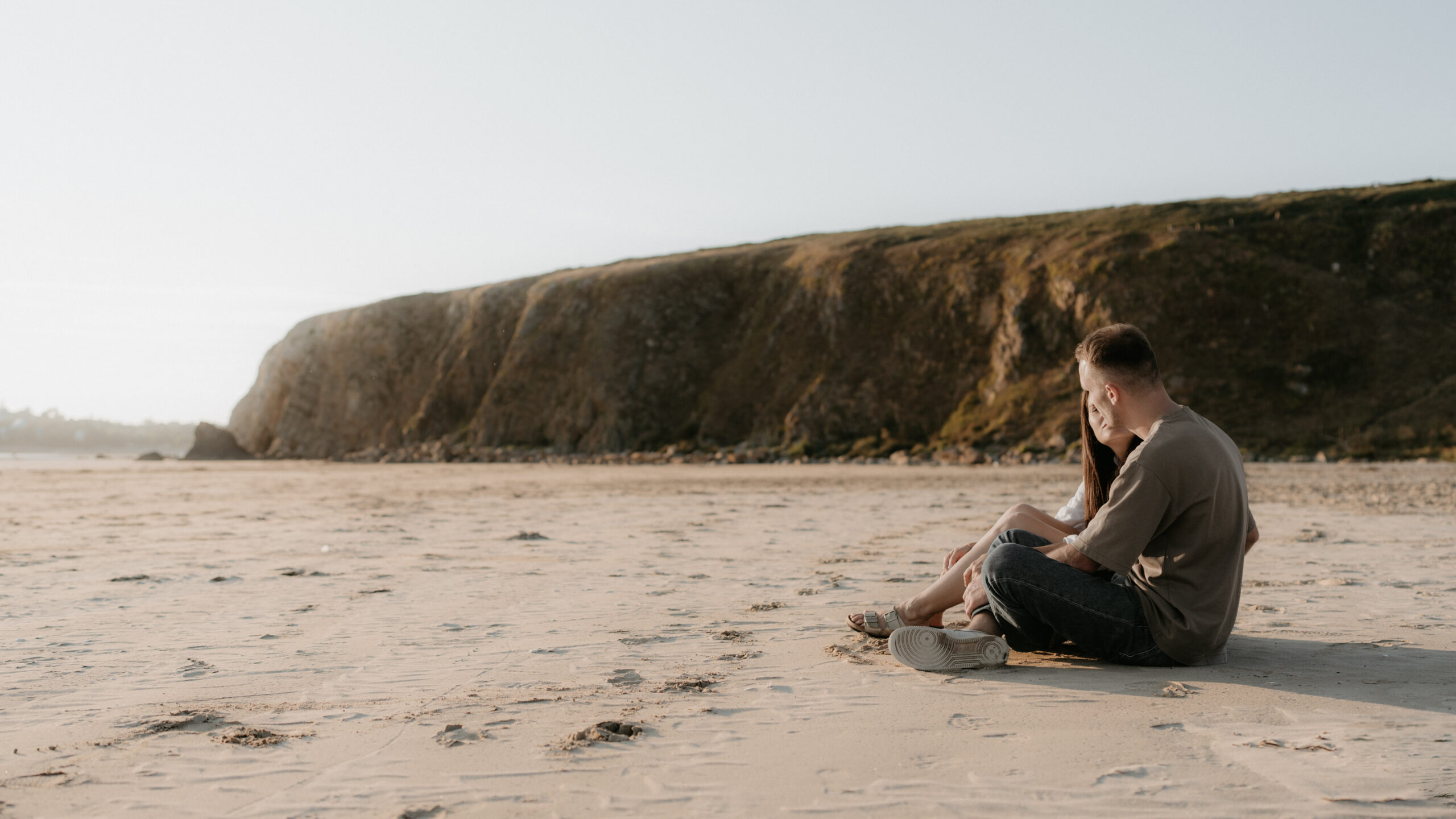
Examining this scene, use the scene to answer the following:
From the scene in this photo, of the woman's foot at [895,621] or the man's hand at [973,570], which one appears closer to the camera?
the man's hand at [973,570]

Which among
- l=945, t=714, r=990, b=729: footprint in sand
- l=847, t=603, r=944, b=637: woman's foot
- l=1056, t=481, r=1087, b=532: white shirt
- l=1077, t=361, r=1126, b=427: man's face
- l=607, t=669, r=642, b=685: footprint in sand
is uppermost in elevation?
l=1077, t=361, r=1126, b=427: man's face

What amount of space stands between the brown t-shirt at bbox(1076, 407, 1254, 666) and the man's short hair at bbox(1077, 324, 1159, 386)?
Answer: 0.67 feet

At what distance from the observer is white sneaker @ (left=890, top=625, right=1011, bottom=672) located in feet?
14.2

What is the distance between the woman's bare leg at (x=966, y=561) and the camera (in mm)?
4750

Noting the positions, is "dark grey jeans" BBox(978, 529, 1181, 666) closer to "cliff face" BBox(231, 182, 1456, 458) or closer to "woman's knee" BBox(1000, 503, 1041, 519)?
"woman's knee" BBox(1000, 503, 1041, 519)

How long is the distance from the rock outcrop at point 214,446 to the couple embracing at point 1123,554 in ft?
185

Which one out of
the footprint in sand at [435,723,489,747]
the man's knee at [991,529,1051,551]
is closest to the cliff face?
the man's knee at [991,529,1051,551]

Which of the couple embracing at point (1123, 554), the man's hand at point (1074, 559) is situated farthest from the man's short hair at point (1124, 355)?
the man's hand at point (1074, 559)

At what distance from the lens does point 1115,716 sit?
3.61 metres

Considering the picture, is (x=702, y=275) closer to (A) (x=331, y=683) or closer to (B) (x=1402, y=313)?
(B) (x=1402, y=313)

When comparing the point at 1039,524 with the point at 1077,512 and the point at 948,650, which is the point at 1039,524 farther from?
the point at 948,650

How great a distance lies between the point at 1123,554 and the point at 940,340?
38.3 m

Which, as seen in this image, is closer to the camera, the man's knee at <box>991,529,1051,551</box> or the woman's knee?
the man's knee at <box>991,529,1051,551</box>

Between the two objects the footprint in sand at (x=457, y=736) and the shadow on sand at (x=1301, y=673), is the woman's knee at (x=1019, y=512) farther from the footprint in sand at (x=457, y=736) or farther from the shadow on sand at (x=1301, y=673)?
the footprint in sand at (x=457, y=736)
